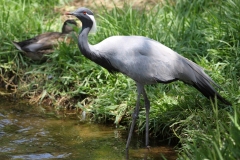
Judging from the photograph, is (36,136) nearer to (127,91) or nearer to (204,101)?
(127,91)

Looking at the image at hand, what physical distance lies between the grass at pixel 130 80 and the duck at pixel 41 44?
0.12 meters

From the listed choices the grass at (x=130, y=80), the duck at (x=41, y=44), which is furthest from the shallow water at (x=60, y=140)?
the duck at (x=41, y=44)

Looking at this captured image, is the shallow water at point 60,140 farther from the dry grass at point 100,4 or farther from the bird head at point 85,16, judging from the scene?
the dry grass at point 100,4

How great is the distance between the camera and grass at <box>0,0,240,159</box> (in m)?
6.01

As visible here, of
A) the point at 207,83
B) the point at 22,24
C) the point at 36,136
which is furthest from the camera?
the point at 22,24

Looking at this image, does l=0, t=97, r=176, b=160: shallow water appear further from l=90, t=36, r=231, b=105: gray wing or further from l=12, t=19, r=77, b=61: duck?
l=12, t=19, r=77, b=61: duck

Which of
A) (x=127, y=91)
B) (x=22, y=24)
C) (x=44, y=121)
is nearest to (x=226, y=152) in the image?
(x=127, y=91)

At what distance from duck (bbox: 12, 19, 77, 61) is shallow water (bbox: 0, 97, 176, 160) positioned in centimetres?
90

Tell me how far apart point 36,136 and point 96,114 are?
0.81m

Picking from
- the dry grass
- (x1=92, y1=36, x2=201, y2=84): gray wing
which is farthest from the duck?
(x1=92, y1=36, x2=201, y2=84): gray wing

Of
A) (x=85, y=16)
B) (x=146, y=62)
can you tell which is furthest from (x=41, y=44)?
(x=146, y=62)

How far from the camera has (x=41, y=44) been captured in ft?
25.1

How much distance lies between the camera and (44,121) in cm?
677

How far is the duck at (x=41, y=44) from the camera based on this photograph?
7.63 m
